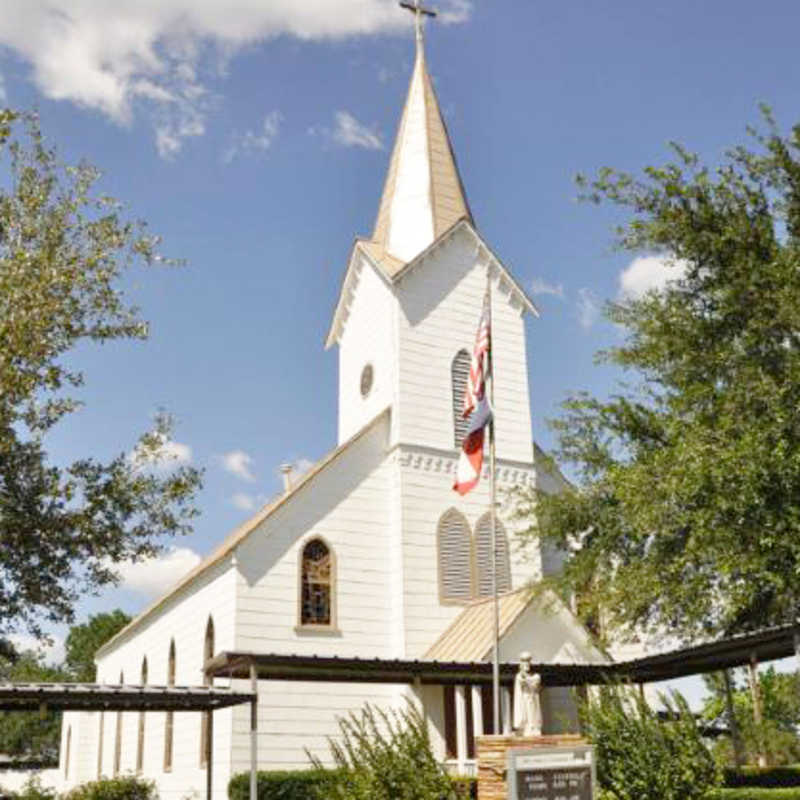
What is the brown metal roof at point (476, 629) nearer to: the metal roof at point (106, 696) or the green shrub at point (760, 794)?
the metal roof at point (106, 696)

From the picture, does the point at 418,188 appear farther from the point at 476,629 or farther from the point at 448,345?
the point at 476,629

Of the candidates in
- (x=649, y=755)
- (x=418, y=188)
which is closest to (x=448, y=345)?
(x=418, y=188)

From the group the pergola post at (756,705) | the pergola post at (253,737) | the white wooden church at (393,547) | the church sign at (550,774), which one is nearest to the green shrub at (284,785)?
the white wooden church at (393,547)

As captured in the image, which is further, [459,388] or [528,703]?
[459,388]

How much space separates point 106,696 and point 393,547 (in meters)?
11.0

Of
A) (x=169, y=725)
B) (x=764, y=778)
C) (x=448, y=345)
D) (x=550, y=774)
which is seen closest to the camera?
(x=550, y=774)

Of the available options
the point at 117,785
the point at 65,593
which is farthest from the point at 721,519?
the point at 117,785

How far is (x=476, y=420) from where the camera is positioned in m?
20.5

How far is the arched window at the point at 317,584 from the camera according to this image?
26.8 meters

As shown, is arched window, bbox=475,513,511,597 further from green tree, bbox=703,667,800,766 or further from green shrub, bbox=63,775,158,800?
green tree, bbox=703,667,800,766

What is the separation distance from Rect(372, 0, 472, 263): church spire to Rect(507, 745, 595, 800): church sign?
21.9 meters

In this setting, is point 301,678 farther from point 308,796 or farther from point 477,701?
point 477,701

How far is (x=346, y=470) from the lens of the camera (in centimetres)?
2875

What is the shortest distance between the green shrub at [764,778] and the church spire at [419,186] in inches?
732
